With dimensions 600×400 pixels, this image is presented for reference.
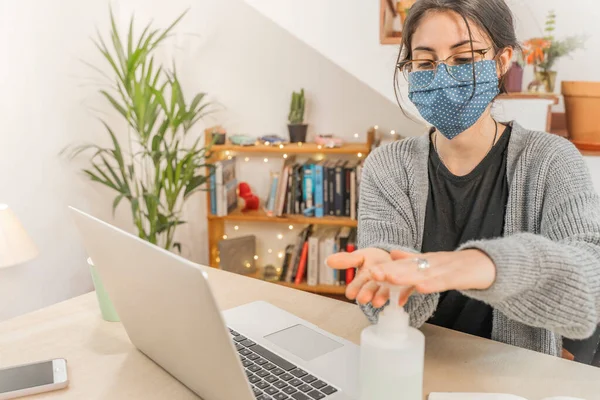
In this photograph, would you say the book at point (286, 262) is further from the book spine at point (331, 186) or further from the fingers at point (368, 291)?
the fingers at point (368, 291)

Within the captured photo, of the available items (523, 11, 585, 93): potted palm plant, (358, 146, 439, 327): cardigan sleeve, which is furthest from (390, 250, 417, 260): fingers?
(523, 11, 585, 93): potted palm plant

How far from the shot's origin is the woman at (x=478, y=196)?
830 mm

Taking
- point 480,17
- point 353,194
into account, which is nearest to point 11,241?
point 353,194

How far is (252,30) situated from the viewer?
307cm

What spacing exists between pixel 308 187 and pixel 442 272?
223 centimetres

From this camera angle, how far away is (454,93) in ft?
3.75

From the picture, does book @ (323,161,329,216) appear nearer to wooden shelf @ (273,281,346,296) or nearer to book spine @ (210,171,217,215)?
wooden shelf @ (273,281,346,296)

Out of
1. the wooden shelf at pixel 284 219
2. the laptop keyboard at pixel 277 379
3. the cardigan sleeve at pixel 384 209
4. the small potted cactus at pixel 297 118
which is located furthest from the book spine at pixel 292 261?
the laptop keyboard at pixel 277 379

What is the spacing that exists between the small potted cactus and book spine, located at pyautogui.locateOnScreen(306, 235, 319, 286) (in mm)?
543

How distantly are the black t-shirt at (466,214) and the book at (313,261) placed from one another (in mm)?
1718

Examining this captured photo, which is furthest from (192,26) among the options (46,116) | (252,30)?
(46,116)

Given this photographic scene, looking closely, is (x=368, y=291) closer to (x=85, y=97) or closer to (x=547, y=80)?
(x=547, y=80)

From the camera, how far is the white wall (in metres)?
2.39

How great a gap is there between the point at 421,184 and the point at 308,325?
408 millimetres
